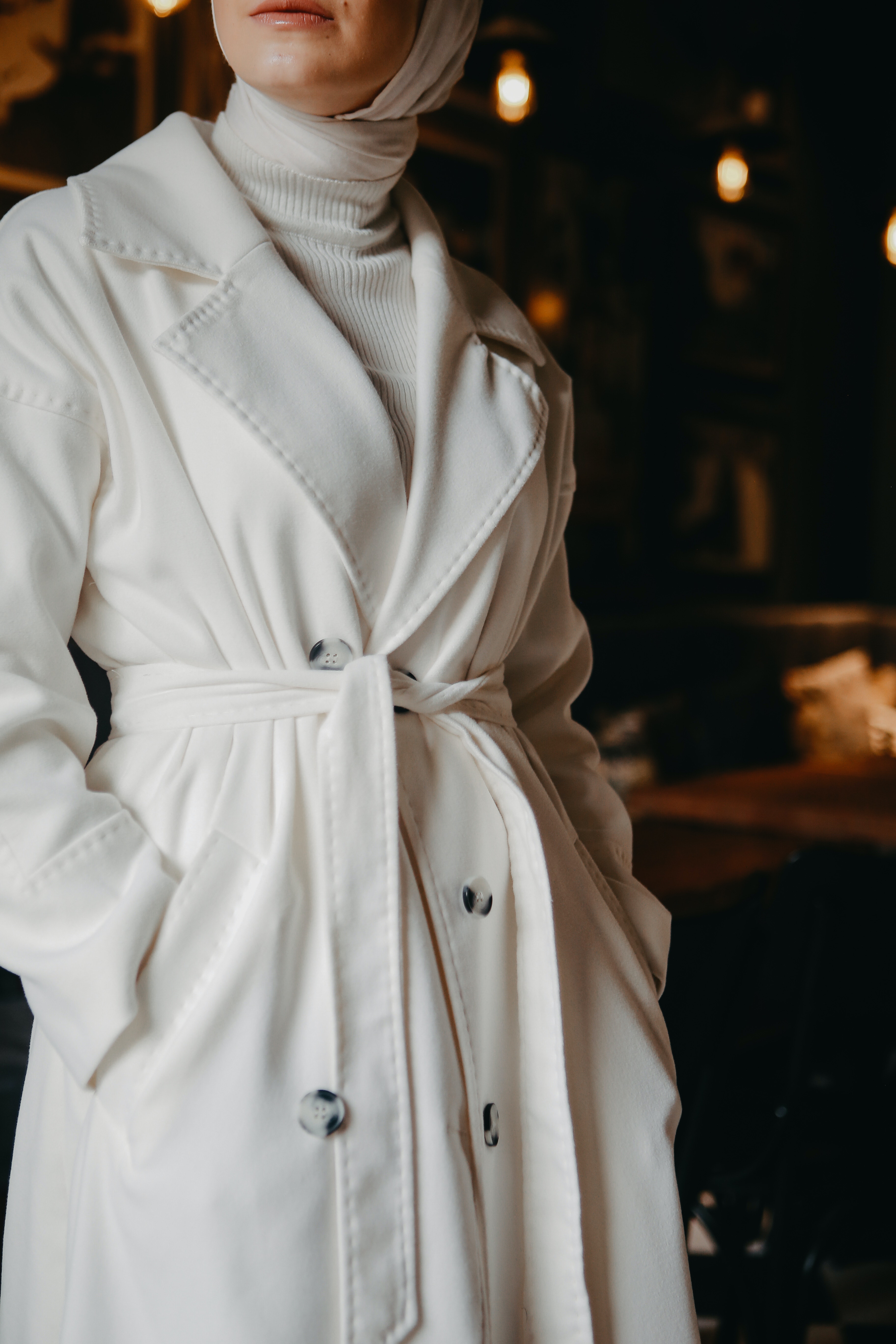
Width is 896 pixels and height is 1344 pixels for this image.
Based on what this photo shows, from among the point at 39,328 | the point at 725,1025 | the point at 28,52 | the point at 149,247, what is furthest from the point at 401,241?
the point at 28,52

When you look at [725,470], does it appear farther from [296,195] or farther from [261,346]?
[261,346]

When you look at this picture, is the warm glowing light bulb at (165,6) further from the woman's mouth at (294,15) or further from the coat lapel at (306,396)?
the coat lapel at (306,396)

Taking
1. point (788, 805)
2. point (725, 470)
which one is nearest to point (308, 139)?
point (788, 805)

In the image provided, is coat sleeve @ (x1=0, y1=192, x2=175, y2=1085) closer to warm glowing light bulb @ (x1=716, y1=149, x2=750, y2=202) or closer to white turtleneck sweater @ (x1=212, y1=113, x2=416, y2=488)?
white turtleneck sweater @ (x1=212, y1=113, x2=416, y2=488)

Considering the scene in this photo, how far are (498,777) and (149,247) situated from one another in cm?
53

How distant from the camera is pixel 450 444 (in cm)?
110

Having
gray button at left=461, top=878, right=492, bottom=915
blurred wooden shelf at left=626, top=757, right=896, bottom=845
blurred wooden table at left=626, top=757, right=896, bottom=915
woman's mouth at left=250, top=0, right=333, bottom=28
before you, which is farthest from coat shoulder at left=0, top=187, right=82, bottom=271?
blurred wooden shelf at left=626, top=757, right=896, bottom=845

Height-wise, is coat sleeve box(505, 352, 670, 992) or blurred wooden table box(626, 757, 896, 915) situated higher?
blurred wooden table box(626, 757, 896, 915)

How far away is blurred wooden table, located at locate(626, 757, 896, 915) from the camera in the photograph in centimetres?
268

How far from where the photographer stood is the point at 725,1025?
192 centimetres

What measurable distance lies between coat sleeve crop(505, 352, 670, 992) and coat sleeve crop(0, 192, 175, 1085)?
1.61ft

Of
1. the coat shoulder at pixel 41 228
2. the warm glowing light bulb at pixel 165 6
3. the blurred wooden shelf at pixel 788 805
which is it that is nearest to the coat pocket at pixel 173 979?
the coat shoulder at pixel 41 228

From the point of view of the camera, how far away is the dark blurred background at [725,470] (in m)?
2.11

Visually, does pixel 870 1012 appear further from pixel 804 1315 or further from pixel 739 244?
pixel 739 244
